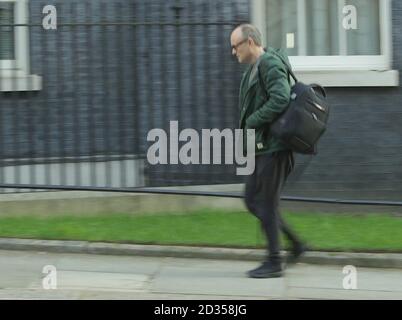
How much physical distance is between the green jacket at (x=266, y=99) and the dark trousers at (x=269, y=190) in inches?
3.8

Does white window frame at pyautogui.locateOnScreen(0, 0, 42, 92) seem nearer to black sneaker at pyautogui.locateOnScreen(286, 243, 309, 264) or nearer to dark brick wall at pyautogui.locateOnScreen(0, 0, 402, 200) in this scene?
dark brick wall at pyautogui.locateOnScreen(0, 0, 402, 200)

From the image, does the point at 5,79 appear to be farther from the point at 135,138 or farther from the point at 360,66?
the point at 360,66

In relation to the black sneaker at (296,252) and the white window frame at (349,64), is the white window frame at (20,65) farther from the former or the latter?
the black sneaker at (296,252)

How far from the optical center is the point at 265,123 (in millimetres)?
6023

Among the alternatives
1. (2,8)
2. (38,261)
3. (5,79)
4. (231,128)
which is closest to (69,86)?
(5,79)

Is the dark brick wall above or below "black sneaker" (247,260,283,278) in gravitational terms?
above

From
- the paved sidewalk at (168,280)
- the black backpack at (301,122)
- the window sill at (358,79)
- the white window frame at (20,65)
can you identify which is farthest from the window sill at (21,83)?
the black backpack at (301,122)

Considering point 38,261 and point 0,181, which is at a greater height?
point 0,181

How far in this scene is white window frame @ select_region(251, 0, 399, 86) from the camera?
29.0 feet

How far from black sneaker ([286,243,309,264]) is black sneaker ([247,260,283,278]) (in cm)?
27

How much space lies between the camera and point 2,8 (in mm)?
8828

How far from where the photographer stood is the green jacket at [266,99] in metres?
5.94

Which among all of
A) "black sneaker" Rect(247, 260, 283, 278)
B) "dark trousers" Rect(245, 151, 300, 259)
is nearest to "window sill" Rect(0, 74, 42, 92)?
"dark trousers" Rect(245, 151, 300, 259)
